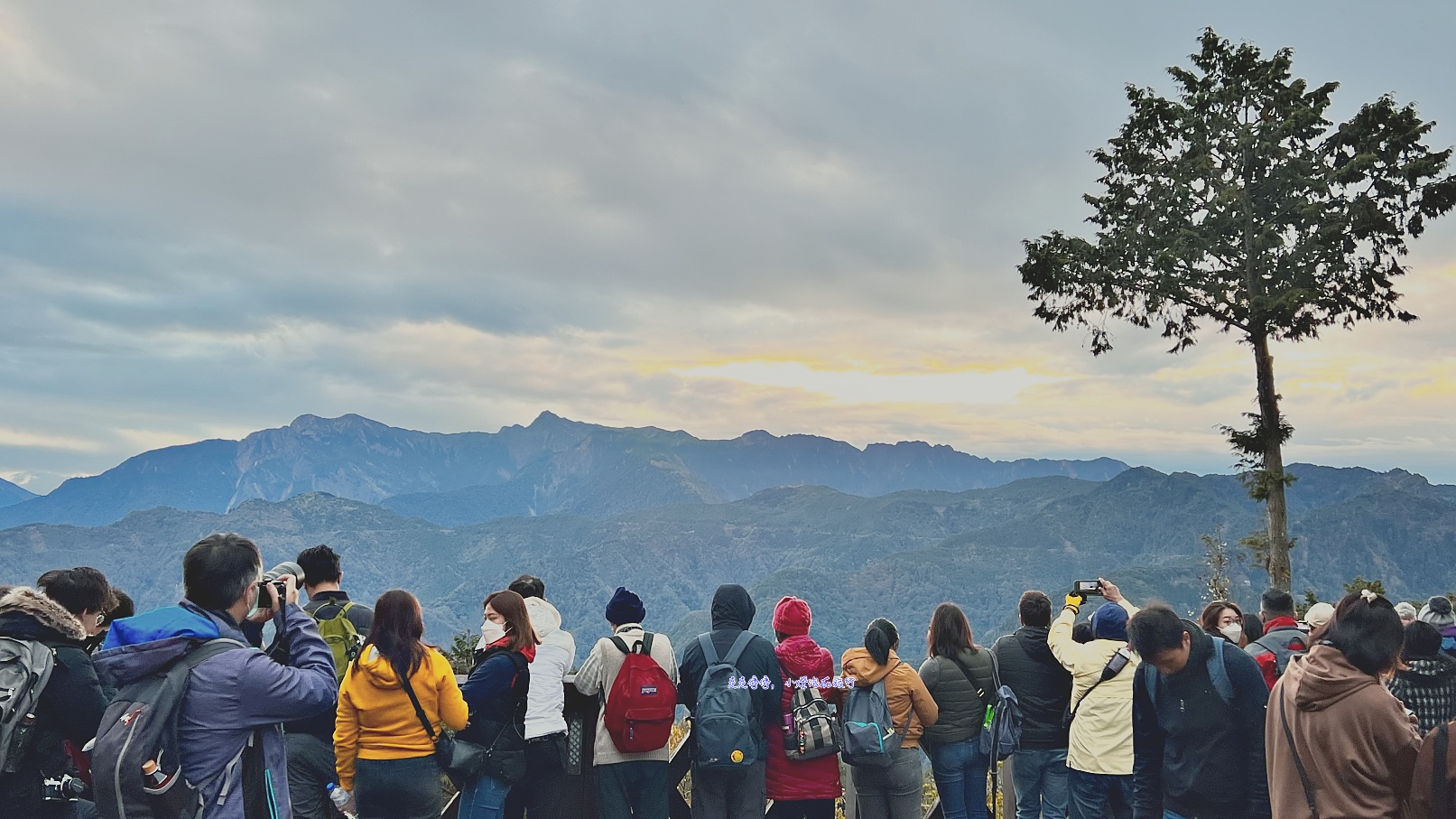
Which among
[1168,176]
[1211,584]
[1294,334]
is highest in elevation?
[1168,176]

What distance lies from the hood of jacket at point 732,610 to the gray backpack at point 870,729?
0.87 m

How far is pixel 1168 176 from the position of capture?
24297 millimetres

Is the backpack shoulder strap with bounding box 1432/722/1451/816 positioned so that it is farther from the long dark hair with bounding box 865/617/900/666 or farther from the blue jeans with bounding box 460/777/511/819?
the blue jeans with bounding box 460/777/511/819

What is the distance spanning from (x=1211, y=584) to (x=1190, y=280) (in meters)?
8.30

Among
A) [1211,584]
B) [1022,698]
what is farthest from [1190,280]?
[1022,698]

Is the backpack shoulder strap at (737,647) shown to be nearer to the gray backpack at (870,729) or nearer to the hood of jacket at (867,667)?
the hood of jacket at (867,667)

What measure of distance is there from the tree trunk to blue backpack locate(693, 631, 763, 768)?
1867 cm

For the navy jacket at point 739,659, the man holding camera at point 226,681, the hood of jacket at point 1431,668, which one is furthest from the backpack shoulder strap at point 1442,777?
the man holding camera at point 226,681

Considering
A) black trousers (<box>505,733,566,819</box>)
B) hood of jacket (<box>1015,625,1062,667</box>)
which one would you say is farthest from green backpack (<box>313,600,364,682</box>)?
hood of jacket (<box>1015,625,1062,667</box>)

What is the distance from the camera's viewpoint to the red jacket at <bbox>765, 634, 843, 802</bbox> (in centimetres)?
646

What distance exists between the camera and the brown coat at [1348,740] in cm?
368

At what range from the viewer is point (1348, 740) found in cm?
371

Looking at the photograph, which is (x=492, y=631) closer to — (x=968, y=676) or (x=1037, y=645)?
(x=968, y=676)

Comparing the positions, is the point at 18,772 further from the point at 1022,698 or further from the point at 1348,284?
the point at 1348,284
